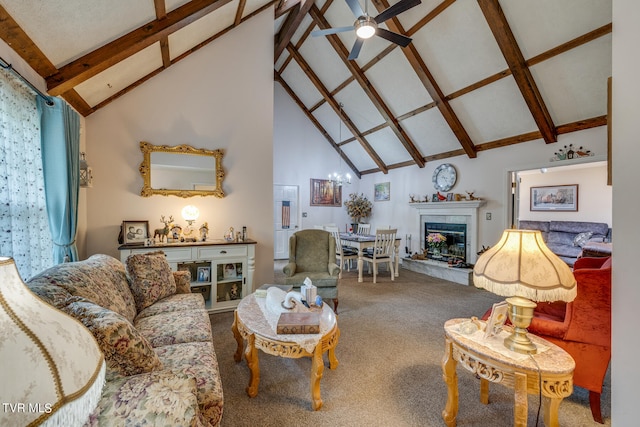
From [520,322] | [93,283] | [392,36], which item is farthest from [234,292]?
[392,36]

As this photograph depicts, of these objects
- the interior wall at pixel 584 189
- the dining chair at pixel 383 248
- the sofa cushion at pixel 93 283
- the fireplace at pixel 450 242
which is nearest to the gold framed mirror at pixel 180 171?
the sofa cushion at pixel 93 283

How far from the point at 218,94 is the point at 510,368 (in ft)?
13.4

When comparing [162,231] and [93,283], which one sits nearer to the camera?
[93,283]

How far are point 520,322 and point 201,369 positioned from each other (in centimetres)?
169

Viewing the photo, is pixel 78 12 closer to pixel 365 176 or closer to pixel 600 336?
pixel 600 336

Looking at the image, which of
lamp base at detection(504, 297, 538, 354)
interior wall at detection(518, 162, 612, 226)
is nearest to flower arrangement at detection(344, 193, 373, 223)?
interior wall at detection(518, 162, 612, 226)

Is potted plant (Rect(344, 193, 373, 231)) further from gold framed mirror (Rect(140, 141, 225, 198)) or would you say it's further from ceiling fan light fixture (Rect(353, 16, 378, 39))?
ceiling fan light fixture (Rect(353, 16, 378, 39))

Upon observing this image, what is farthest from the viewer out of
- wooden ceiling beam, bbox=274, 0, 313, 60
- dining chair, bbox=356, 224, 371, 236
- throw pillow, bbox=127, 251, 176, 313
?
dining chair, bbox=356, 224, 371, 236

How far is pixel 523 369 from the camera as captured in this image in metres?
1.32

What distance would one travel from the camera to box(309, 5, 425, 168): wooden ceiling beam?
199 inches

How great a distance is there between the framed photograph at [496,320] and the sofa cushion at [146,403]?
4.99ft

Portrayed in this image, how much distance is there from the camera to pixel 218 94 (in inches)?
148

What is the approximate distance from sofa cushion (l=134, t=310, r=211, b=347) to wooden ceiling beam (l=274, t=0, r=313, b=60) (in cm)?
484

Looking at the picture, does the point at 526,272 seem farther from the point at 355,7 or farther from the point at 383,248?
the point at 383,248
